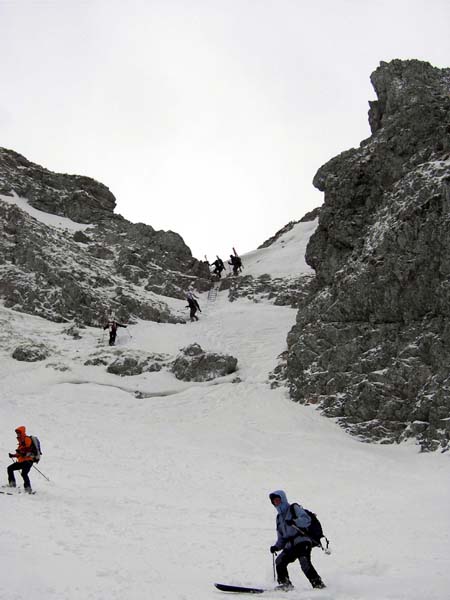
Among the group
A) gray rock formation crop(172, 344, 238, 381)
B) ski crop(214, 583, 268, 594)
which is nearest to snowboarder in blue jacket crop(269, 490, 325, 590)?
ski crop(214, 583, 268, 594)

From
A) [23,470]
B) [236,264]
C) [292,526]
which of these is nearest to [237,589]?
[292,526]

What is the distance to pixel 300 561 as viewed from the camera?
9.41 m

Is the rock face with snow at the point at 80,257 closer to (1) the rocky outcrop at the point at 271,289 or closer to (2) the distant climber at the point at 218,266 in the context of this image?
(2) the distant climber at the point at 218,266

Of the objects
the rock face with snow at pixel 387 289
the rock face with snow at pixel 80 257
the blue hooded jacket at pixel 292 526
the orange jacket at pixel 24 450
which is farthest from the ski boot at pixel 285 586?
the rock face with snow at pixel 80 257

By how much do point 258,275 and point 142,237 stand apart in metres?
10.3

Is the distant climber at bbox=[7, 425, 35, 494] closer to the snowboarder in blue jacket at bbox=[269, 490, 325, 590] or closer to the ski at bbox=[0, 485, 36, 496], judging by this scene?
the ski at bbox=[0, 485, 36, 496]

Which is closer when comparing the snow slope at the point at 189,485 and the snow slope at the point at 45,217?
the snow slope at the point at 189,485

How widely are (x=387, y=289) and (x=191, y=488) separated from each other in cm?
1299

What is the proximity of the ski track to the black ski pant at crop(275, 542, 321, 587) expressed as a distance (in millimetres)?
239

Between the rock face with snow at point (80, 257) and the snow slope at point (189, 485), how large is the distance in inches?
124

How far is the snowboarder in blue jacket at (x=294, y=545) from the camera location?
30.5 feet

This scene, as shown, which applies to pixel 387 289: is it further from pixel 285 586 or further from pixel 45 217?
pixel 45 217

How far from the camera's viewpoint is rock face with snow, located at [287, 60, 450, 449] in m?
23.1

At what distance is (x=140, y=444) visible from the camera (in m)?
22.1
